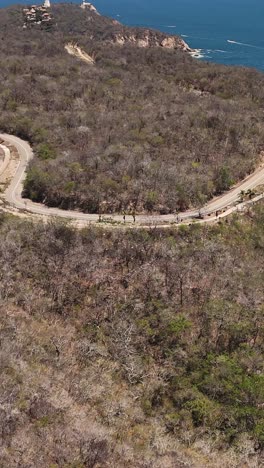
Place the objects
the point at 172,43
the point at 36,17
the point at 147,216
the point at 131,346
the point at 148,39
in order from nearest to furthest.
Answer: the point at 131,346 → the point at 147,216 → the point at 148,39 → the point at 36,17 → the point at 172,43

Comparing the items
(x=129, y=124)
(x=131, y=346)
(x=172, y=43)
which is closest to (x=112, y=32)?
(x=172, y=43)

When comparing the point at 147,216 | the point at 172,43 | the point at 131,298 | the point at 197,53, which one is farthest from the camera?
the point at 197,53

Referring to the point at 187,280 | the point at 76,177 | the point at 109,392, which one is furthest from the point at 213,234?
the point at 109,392

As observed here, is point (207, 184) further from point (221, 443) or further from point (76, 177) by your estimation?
point (221, 443)

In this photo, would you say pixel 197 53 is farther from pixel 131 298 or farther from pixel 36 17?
pixel 131 298

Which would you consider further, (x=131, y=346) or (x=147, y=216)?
(x=147, y=216)

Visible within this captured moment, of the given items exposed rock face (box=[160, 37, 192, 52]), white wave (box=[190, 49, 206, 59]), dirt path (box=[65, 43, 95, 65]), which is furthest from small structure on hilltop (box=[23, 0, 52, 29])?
white wave (box=[190, 49, 206, 59])
